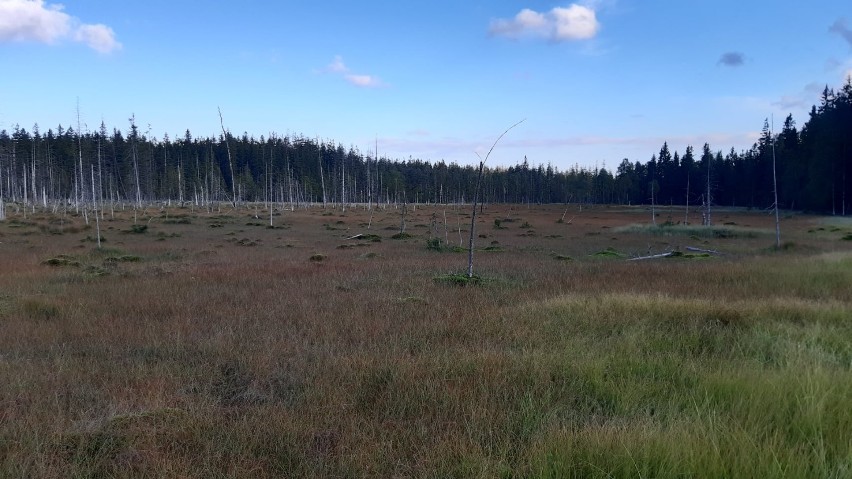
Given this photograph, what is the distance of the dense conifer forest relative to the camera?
60.1 metres

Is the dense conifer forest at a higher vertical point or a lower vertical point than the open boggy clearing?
higher

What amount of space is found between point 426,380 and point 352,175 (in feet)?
377

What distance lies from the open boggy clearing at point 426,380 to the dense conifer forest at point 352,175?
23.4 metres

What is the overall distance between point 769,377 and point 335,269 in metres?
13.2

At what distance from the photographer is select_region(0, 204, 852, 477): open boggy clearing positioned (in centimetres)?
393

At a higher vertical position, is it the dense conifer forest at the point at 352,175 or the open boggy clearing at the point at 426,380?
the dense conifer forest at the point at 352,175

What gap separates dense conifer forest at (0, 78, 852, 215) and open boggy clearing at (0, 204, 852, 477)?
2337 cm

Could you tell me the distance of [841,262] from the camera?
53.1 ft

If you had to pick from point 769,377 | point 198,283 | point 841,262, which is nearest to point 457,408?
point 769,377

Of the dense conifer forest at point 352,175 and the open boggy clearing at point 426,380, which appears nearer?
the open boggy clearing at point 426,380

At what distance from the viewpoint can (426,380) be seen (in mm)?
5660

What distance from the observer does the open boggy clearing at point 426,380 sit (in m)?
3.93

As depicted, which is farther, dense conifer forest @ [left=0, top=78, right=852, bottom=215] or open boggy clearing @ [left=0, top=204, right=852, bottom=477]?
dense conifer forest @ [left=0, top=78, right=852, bottom=215]

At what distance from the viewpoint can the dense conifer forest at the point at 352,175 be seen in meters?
60.1
